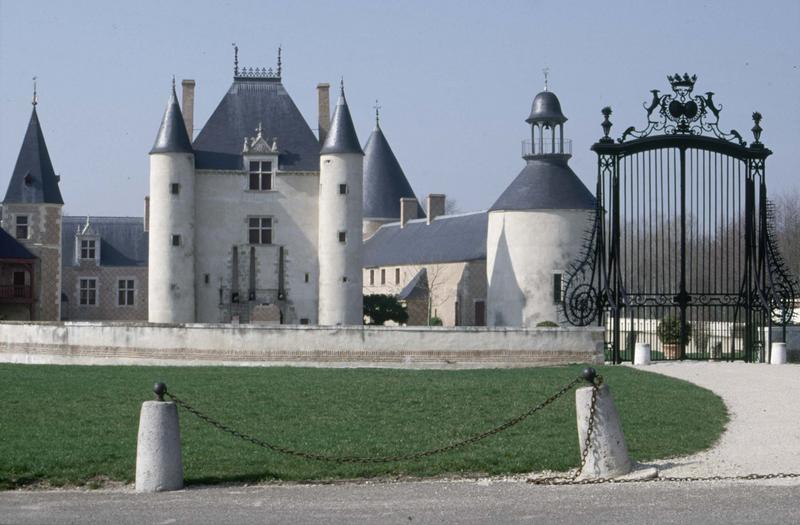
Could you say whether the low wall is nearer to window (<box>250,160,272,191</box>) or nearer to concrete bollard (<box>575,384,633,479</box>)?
concrete bollard (<box>575,384,633,479</box>)

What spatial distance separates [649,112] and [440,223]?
34.1m

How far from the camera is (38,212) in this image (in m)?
48.3

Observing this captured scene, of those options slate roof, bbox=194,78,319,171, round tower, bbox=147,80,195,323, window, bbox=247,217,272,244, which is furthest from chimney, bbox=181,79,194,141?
window, bbox=247,217,272,244

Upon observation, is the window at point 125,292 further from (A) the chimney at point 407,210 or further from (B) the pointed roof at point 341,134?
(B) the pointed roof at point 341,134

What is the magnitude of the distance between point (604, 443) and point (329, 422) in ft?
12.0

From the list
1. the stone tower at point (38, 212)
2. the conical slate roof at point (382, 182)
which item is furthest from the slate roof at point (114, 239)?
the conical slate roof at point (382, 182)

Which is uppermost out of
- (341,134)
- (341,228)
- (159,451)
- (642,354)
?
(341,134)

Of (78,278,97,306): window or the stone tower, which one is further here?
(78,278,97,306): window

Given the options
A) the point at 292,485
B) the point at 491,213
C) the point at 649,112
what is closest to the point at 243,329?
the point at 649,112

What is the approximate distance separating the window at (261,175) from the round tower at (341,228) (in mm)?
1947

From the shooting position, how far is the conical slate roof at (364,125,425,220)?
208ft

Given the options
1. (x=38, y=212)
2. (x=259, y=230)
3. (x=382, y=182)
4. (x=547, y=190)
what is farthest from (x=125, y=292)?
(x=547, y=190)

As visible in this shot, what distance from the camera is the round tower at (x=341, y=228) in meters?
39.0

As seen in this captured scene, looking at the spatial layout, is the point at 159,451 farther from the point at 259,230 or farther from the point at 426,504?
the point at 259,230
